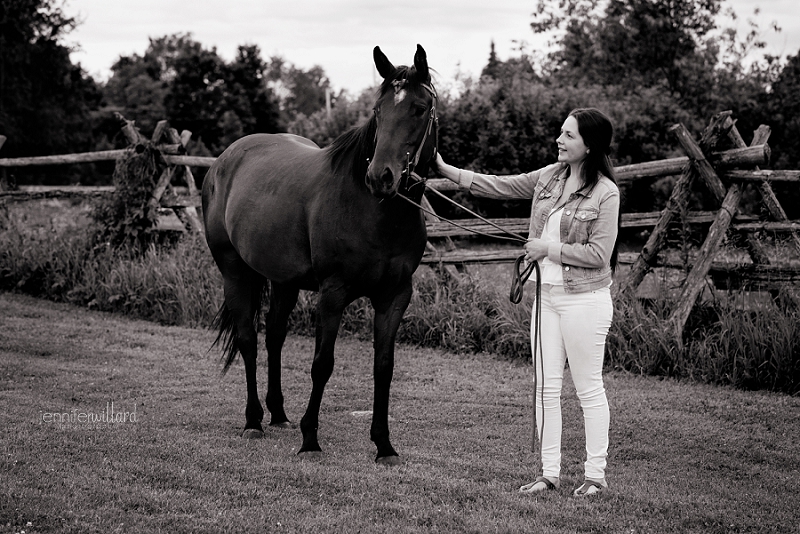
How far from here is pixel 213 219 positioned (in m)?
6.18

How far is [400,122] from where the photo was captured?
13.7ft

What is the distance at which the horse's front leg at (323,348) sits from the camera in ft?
15.5

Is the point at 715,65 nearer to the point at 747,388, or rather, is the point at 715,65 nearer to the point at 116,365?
the point at 747,388

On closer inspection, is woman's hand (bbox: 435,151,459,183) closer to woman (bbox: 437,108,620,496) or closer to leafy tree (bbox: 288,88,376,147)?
woman (bbox: 437,108,620,496)

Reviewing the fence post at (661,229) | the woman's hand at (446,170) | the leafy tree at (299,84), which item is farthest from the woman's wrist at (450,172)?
the leafy tree at (299,84)

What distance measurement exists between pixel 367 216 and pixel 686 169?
13.3ft

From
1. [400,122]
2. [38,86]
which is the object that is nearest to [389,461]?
[400,122]

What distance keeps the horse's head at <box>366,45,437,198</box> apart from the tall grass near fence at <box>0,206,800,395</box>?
12.2 feet

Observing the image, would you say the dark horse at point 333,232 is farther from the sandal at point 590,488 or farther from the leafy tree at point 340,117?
the leafy tree at point 340,117

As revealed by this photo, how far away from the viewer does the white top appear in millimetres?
3963

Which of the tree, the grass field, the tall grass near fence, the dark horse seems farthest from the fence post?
the tree

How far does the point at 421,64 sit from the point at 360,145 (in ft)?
2.23

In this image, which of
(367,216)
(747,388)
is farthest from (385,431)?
(747,388)

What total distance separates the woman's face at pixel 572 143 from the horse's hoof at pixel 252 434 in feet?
9.10
